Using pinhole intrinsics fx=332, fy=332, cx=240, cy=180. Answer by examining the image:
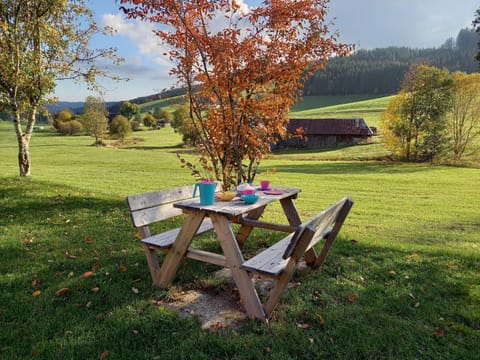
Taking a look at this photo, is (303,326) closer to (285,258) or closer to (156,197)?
(285,258)

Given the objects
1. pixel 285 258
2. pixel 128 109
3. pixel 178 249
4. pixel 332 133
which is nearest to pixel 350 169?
pixel 178 249

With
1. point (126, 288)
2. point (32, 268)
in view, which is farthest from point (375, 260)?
point (32, 268)

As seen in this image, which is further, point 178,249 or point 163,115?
point 163,115

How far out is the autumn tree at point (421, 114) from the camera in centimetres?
2900

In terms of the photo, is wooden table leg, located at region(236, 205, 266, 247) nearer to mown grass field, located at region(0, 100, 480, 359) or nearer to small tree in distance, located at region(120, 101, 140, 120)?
mown grass field, located at region(0, 100, 480, 359)

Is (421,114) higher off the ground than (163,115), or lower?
lower

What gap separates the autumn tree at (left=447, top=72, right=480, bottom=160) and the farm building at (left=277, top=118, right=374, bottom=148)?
16751 millimetres

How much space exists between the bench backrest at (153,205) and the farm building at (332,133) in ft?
142

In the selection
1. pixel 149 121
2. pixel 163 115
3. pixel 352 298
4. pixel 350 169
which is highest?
pixel 163 115

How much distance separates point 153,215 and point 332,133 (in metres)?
46.0

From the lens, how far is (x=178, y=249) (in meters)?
3.77

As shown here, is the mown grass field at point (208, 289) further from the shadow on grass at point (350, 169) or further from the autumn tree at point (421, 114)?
the autumn tree at point (421, 114)

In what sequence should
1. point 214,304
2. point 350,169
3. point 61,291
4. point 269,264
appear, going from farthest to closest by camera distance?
point 350,169 → point 61,291 → point 214,304 → point 269,264

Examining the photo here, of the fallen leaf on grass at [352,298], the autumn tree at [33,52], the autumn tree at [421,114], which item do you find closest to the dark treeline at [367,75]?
the autumn tree at [421,114]
